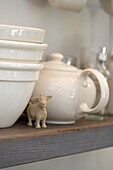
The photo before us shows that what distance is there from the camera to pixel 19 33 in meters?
0.55

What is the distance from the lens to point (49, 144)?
0.58 m

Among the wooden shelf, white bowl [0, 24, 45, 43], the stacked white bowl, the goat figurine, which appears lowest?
the wooden shelf

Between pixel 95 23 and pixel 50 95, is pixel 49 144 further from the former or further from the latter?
pixel 95 23

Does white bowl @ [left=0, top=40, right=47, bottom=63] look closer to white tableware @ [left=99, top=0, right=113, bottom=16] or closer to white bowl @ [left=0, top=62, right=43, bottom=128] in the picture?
white bowl @ [left=0, top=62, right=43, bottom=128]

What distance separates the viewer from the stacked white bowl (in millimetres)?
542

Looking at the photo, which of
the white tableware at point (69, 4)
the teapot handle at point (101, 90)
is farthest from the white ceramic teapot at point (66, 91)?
the white tableware at point (69, 4)

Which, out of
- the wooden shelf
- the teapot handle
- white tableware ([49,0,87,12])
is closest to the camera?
the wooden shelf

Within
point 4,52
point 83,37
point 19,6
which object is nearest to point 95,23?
point 83,37

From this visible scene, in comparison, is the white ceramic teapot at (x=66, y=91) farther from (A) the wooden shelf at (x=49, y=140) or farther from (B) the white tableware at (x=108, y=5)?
(B) the white tableware at (x=108, y=5)

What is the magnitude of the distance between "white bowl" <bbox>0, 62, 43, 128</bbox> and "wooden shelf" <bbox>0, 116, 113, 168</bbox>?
0.03 m

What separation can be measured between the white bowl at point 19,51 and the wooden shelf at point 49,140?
0.14 meters

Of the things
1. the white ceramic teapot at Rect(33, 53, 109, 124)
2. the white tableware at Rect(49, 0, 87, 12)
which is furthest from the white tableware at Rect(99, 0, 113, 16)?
the white ceramic teapot at Rect(33, 53, 109, 124)

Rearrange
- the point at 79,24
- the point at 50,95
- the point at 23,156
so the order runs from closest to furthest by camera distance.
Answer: the point at 23,156, the point at 50,95, the point at 79,24

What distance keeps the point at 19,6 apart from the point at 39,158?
1.55 ft
